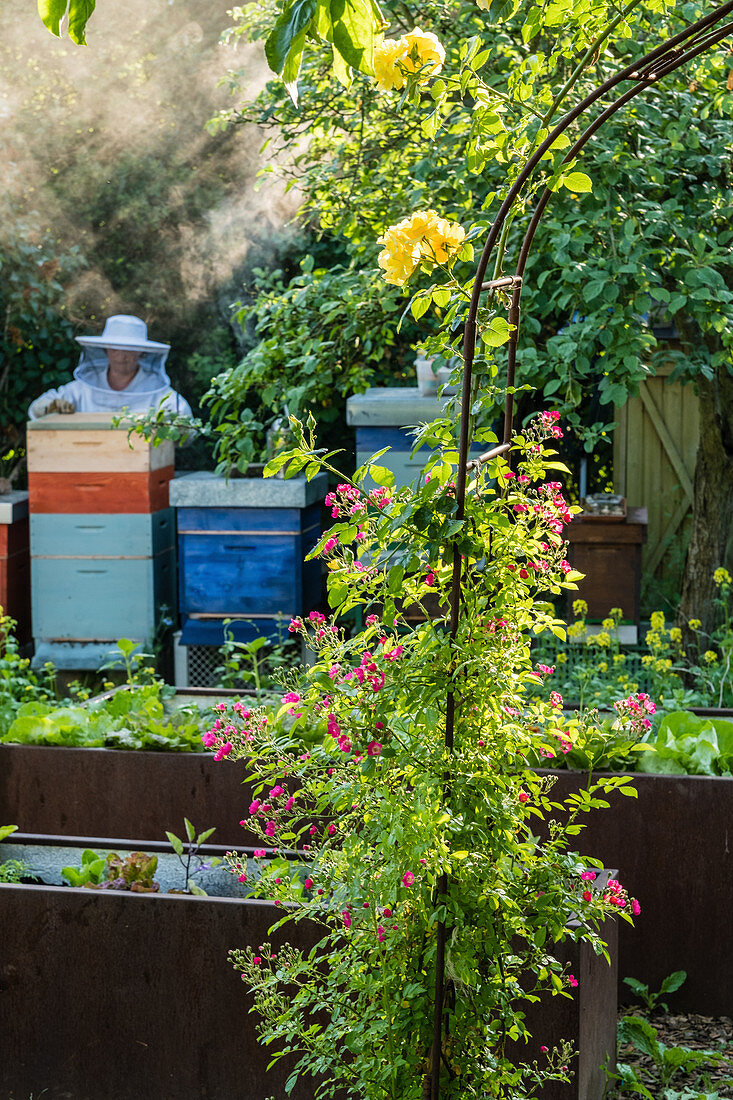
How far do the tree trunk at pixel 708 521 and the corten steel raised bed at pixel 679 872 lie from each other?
8.10ft

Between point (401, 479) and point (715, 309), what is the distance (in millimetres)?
1691

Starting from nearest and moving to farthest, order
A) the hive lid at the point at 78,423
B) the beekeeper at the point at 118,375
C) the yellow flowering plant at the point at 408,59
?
the yellow flowering plant at the point at 408,59 < the hive lid at the point at 78,423 < the beekeeper at the point at 118,375

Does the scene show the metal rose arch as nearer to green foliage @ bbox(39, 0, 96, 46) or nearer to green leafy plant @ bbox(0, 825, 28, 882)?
green foliage @ bbox(39, 0, 96, 46)

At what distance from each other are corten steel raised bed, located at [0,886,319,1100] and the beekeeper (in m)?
3.81

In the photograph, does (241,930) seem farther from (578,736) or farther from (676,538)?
(676,538)

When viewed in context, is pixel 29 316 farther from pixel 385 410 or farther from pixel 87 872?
pixel 87 872

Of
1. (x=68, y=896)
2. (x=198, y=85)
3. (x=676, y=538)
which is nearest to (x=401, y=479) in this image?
(x=676, y=538)

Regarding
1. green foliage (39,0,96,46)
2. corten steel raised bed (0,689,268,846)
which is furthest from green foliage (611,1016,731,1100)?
green foliage (39,0,96,46)

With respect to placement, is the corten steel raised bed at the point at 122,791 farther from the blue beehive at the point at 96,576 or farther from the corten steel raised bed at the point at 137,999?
the blue beehive at the point at 96,576

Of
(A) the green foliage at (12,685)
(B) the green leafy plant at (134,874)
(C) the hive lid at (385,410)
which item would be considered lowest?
(B) the green leafy plant at (134,874)

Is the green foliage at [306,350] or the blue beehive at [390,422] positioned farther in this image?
the blue beehive at [390,422]

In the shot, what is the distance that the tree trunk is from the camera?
4.80 metres

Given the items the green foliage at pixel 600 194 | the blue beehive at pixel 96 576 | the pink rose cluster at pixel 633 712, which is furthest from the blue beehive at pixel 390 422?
the pink rose cluster at pixel 633 712

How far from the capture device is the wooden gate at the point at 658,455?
21.5 ft
